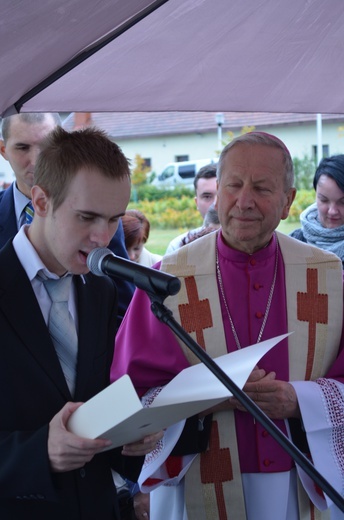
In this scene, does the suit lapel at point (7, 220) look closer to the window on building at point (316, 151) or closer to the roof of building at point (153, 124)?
the window on building at point (316, 151)

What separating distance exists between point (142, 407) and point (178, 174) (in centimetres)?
1352

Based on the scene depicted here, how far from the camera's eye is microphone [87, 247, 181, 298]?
172 centimetres

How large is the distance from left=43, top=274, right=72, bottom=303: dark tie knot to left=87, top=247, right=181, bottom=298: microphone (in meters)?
0.47

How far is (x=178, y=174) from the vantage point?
15039 mm

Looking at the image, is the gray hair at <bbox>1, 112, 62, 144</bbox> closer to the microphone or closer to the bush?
the microphone

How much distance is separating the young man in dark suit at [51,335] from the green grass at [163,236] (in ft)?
33.4

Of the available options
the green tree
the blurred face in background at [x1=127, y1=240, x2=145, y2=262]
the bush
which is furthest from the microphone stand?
the bush

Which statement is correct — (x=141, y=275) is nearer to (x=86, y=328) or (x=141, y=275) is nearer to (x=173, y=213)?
(x=86, y=328)

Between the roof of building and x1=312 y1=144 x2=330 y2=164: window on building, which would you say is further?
the roof of building

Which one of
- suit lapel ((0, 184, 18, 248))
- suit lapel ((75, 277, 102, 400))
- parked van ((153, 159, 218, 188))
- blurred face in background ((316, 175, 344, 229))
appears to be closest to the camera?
suit lapel ((75, 277, 102, 400))

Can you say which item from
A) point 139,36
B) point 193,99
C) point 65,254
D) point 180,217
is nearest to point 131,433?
point 65,254

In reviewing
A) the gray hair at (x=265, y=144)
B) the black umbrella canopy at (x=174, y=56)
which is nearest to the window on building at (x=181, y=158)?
the black umbrella canopy at (x=174, y=56)

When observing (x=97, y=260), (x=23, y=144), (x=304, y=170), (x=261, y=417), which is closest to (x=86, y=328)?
(x=97, y=260)

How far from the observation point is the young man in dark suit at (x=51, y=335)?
6.73 ft
